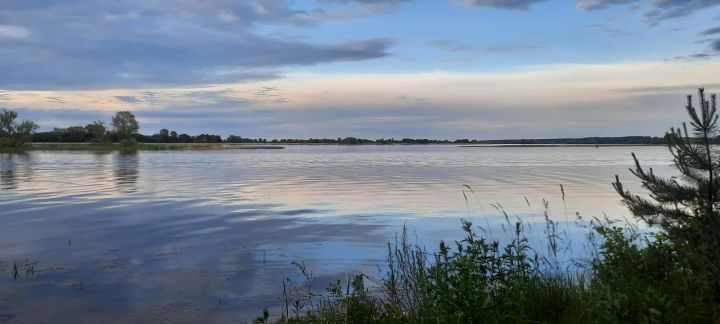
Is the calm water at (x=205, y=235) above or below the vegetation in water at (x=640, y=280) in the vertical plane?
below

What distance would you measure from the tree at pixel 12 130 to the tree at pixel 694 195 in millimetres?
145908

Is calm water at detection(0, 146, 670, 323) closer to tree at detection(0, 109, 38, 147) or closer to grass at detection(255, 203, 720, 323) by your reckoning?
grass at detection(255, 203, 720, 323)

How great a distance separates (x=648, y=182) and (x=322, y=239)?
10402 millimetres

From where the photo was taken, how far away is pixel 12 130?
5010 inches

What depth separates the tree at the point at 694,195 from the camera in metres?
6.11

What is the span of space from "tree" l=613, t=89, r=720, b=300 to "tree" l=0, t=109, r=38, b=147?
146m

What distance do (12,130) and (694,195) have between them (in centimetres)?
14895

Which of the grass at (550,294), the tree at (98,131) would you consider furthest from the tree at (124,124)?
A: the grass at (550,294)

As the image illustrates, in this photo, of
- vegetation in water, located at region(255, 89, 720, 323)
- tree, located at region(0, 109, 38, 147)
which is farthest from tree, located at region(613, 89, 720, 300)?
tree, located at region(0, 109, 38, 147)

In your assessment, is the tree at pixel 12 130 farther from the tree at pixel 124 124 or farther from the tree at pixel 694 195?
the tree at pixel 694 195

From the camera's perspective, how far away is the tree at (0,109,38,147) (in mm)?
125375

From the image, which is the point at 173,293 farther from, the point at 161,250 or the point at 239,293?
the point at 161,250

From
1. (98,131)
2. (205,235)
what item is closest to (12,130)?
(98,131)

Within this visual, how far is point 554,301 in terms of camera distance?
6.83m
